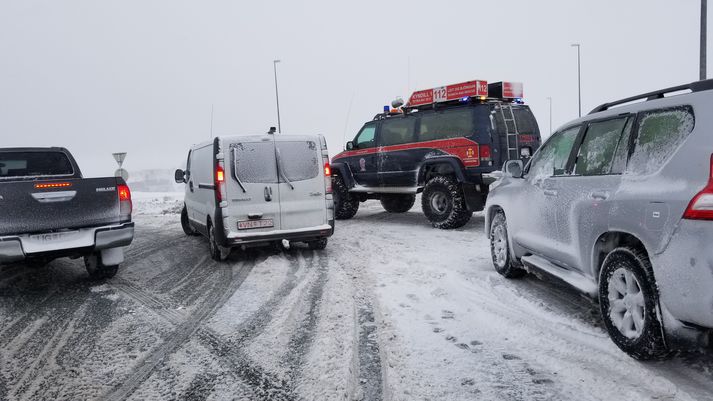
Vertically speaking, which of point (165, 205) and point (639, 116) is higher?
point (639, 116)

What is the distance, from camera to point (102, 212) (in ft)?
19.0

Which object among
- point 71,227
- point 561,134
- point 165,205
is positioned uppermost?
point 561,134

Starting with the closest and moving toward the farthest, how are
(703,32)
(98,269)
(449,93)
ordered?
(98,269) < (449,93) < (703,32)

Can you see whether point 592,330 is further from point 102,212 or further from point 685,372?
point 102,212

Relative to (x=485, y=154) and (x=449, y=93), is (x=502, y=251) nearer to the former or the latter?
(x=485, y=154)

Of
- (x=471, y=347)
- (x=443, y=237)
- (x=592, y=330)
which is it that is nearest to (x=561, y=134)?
(x=592, y=330)

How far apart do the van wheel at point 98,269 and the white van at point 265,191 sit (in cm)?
141

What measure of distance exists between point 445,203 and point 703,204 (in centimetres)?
700

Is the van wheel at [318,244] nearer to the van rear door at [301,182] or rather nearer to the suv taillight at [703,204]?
the van rear door at [301,182]

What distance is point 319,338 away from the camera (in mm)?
4078

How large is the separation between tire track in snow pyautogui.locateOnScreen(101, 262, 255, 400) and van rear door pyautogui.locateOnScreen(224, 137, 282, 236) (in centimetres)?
61

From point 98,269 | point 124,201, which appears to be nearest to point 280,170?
point 124,201

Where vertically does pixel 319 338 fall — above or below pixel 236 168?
below

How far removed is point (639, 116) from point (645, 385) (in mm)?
1797
